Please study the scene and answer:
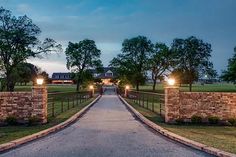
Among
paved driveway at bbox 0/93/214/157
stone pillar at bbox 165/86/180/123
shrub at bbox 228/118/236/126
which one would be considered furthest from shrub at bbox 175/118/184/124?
paved driveway at bbox 0/93/214/157

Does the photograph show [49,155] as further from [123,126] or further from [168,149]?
[123,126]

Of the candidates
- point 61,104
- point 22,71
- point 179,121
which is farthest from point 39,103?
point 22,71

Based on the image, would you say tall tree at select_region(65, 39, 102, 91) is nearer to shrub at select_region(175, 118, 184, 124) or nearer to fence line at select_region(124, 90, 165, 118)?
fence line at select_region(124, 90, 165, 118)

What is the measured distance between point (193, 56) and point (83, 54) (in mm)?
25434

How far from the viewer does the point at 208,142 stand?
36.8 feet

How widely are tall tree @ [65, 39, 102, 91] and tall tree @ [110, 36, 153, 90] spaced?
11.6 meters

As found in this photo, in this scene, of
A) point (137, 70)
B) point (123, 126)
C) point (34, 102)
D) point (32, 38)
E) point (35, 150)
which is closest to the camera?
point (35, 150)

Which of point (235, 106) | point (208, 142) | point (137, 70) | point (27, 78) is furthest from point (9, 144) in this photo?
point (137, 70)

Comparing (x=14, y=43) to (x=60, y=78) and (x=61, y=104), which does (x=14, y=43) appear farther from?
(x=60, y=78)

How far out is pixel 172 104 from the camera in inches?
726

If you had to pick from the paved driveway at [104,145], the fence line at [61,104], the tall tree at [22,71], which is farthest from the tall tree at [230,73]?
the paved driveway at [104,145]

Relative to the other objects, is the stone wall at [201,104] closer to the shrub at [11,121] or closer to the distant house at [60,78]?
the shrub at [11,121]

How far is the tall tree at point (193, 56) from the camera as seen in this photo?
290 feet

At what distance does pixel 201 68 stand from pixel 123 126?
7599cm
